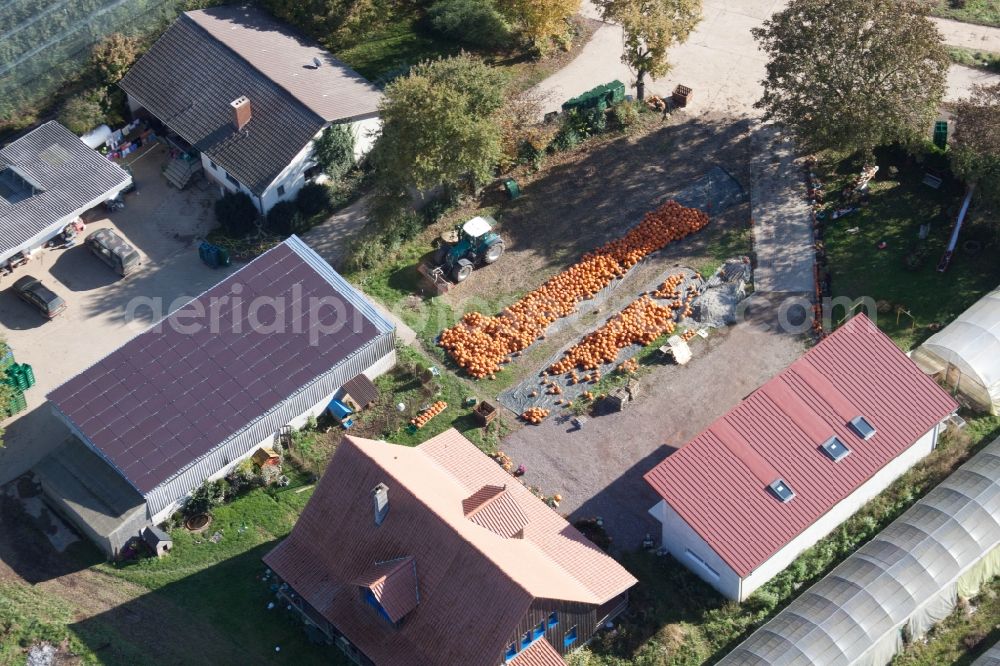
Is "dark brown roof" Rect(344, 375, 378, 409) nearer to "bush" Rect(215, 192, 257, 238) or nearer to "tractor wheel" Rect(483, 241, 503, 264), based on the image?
"tractor wheel" Rect(483, 241, 503, 264)

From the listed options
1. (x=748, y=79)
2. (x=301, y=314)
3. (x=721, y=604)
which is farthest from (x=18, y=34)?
(x=721, y=604)

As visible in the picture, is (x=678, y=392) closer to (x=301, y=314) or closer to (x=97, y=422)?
(x=301, y=314)

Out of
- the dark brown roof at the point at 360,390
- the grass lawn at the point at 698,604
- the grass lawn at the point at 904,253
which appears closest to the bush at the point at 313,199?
the dark brown roof at the point at 360,390

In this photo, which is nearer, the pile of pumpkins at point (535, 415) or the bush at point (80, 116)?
the pile of pumpkins at point (535, 415)

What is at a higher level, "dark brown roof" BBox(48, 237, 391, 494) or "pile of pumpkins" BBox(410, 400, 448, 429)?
"dark brown roof" BBox(48, 237, 391, 494)

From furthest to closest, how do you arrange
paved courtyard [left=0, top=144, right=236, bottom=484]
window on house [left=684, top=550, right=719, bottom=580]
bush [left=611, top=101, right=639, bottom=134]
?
1. bush [left=611, top=101, right=639, bottom=134]
2. paved courtyard [left=0, top=144, right=236, bottom=484]
3. window on house [left=684, top=550, right=719, bottom=580]

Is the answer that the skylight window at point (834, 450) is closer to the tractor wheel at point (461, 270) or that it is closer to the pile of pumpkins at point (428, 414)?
the pile of pumpkins at point (428, 414)

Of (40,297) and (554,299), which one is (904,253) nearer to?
(554,299)

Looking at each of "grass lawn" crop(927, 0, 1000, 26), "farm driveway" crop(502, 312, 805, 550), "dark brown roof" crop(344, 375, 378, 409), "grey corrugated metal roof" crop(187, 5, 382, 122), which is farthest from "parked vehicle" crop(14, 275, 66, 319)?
"grass lawn" crop(927, 0, 1000, 26)
